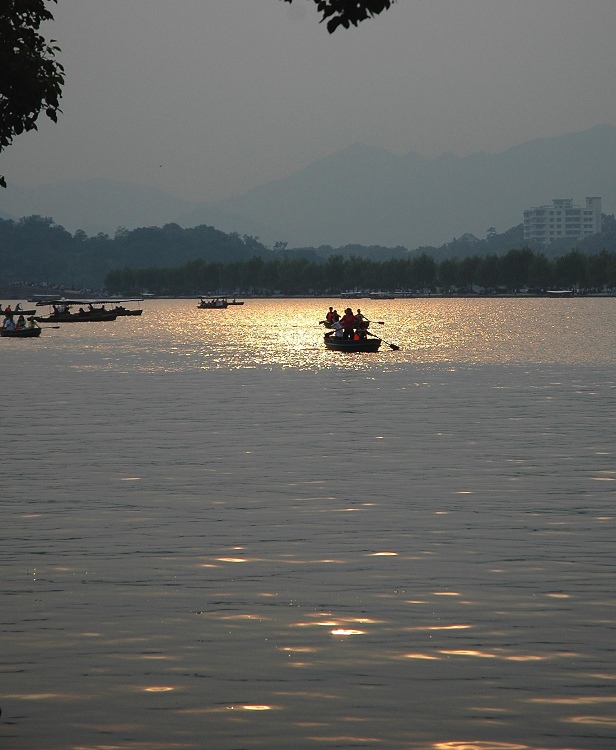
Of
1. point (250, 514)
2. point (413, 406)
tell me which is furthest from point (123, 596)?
point (413, 406)

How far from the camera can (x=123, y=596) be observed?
16.8m

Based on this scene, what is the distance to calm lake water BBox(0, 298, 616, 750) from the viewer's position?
12.1m

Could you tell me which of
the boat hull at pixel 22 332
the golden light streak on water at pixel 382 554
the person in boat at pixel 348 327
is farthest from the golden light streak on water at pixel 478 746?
the boat hull at pixel 22 332

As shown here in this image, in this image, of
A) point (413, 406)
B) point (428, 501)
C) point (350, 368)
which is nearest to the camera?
point (428, 501)

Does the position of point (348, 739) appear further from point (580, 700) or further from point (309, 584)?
point (309, 584)

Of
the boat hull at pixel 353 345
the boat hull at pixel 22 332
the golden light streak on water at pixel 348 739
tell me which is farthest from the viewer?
the boat hull at pixel 22 332

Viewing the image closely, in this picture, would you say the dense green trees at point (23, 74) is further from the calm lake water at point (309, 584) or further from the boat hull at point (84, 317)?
the boat hull at point (84, 317)

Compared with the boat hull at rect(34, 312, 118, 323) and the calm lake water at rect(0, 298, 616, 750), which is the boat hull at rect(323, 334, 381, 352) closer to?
the calm lake water at rect(0, 298, 616, 750)

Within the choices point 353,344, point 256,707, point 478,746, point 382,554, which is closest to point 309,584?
point 382,554

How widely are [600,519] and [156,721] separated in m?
12.0

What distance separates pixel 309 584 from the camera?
1747 centimetres

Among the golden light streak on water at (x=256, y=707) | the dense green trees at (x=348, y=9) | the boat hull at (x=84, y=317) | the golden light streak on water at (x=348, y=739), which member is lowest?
the boat hull at (x=84, y=317)

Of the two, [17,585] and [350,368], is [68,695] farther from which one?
[350,368]

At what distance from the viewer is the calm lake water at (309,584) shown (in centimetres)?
1208
